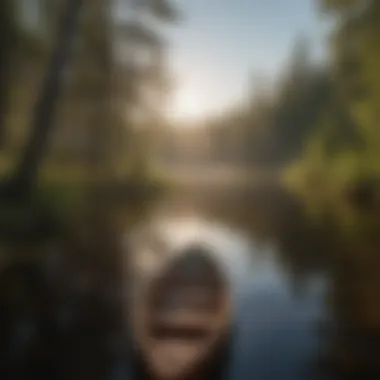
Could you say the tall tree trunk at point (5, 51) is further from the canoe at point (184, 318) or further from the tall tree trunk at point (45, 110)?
the canoe at point (184, 318)

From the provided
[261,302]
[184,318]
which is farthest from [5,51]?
[261,302]

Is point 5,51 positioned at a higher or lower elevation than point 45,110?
higher

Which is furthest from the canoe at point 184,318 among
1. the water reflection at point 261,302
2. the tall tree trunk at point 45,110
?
the tall tree trunk at point 45,110

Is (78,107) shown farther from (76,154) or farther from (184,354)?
(184,354)

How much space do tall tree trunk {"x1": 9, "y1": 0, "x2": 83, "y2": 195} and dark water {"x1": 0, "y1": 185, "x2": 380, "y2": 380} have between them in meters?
0.28

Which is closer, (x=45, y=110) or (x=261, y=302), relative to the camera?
(x=261, y=302)

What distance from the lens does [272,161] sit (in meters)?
1.91

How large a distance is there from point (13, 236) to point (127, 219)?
388 millimetres

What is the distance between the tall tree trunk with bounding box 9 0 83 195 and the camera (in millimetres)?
1868

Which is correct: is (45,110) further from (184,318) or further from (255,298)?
(255,298)

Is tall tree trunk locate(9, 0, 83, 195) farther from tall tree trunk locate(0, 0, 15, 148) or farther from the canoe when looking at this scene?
the canoe

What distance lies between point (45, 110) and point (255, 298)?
91cm

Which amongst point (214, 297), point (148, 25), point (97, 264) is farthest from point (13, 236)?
point (148, 25)

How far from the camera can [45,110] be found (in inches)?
74.1
